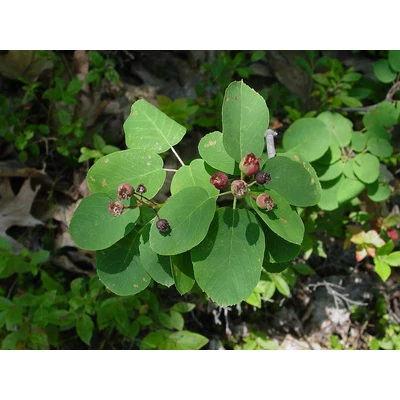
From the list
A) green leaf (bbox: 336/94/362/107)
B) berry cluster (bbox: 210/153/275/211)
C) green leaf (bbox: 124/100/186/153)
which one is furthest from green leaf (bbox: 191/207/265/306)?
green leaf (bbox: 336/94/362/107)

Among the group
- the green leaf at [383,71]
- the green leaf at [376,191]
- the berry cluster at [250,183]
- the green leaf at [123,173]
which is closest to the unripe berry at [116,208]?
the green leaf at [123,173]

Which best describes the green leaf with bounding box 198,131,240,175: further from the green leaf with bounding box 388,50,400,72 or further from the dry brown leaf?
the dry brown leaf

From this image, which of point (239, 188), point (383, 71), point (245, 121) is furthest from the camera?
point (383, 71)

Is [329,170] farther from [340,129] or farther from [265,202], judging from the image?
[265,202]

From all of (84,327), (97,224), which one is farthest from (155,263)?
(84,327)

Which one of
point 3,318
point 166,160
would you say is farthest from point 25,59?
point 3,318

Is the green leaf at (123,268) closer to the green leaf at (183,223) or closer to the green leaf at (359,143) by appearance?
the green leaf at (183,223)

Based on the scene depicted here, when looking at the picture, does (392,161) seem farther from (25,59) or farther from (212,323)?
(25,59)
